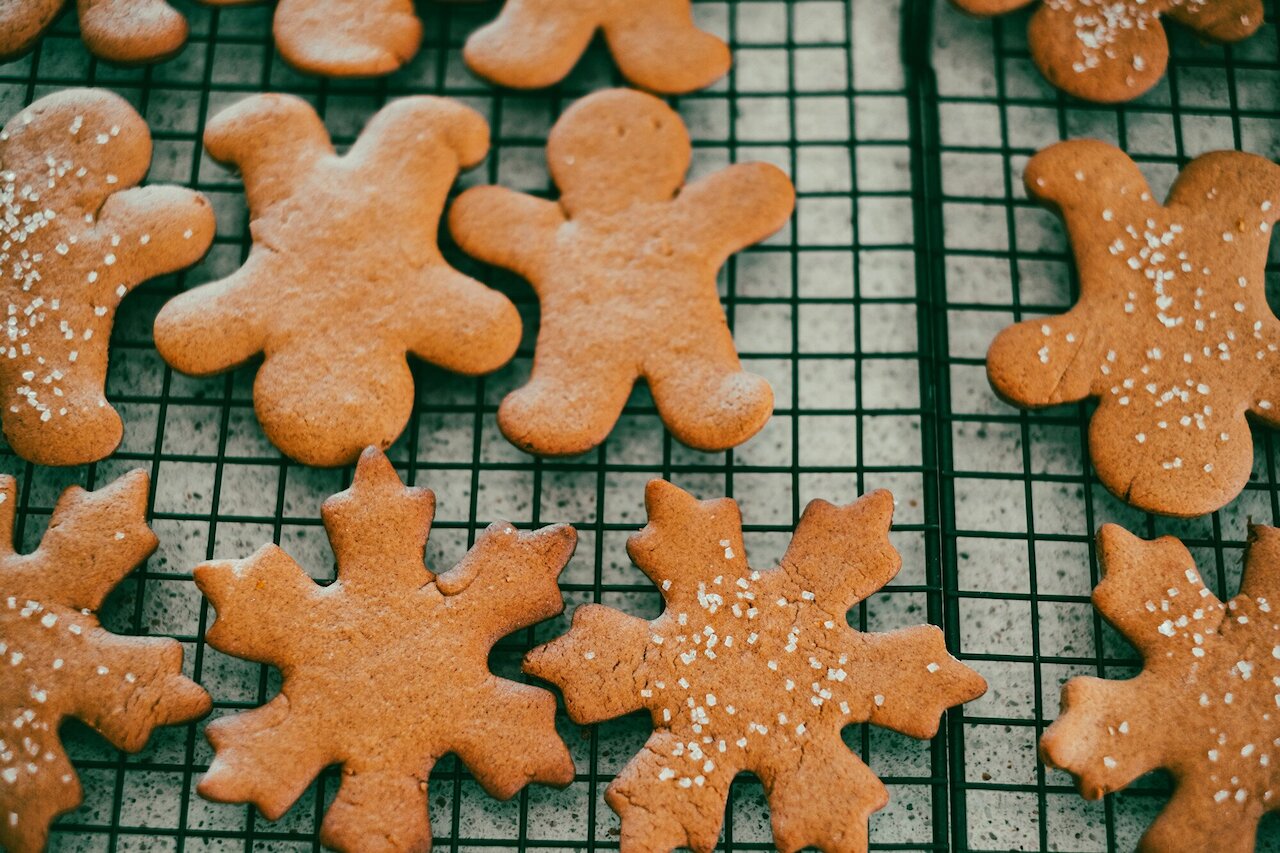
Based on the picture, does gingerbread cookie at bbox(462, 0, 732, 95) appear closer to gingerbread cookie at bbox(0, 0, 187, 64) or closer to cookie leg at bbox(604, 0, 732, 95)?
cookie leg at bbox(604, 0, 732, 95)

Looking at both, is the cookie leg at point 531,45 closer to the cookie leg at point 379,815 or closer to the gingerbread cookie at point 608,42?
the gingerbread cookie at point 608,42

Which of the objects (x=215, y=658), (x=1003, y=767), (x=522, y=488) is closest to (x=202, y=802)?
(x=215, y=658)

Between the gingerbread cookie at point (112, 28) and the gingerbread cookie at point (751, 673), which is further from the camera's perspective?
the gingerbread cookie at point (112, 28)

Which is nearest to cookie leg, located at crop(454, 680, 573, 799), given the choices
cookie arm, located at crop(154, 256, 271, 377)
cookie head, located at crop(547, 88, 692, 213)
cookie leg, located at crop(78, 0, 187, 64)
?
cookie arm, located at crop(154, 256, 271, 377)

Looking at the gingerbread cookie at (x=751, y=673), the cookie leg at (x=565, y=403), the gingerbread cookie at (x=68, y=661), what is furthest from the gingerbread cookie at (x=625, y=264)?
the gingerbread cookie at (x=68, y=661)

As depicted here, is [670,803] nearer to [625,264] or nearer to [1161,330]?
[625,264]
